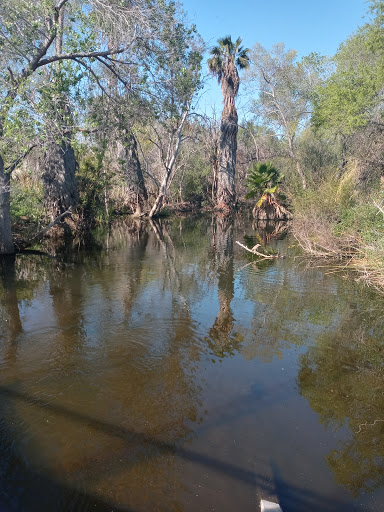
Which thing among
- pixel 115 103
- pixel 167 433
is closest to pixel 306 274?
pixel 167 433

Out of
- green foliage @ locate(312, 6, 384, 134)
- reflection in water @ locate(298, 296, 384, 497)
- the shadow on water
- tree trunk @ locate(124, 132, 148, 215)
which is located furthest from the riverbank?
tree trunk @ locate(124, 132, 148, 215)

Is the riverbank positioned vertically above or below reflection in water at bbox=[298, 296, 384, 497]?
above

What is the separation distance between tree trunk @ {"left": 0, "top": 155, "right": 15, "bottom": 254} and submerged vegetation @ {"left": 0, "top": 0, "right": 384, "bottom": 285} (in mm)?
46

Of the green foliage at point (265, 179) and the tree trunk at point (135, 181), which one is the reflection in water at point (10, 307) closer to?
the tree trunk at point (135, 181)

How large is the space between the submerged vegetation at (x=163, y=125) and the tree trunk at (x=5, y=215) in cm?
5

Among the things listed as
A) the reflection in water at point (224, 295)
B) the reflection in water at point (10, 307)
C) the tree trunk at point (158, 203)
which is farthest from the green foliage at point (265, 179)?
the reflection in water at point (10, 307)

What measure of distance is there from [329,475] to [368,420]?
102cm

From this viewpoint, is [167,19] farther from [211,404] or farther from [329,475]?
[329,475]

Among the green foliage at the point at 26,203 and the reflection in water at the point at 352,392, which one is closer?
the reflection in water at the point at 352,392

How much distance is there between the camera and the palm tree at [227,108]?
26.1 m

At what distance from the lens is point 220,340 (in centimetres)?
588

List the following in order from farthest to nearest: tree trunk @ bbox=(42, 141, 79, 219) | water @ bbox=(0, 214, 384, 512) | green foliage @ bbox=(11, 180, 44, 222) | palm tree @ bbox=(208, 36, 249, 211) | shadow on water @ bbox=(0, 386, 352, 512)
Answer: palm tree @ bbox=(208, 36, 249, 211) → tree trunk @ bbox=(42, 141, 79, 219) → green foliage @ bbox=(11, 180, 44, 222) → water @ bbox=(0, 214, 384, 512) → shadow on water @ bbox=(0, 386, 352, 512)

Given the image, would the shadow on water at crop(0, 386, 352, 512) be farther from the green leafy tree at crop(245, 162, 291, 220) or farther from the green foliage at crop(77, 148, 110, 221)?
the green leafy tree at crop(245, 162, 291, 220)

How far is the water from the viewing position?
3.09 metres
